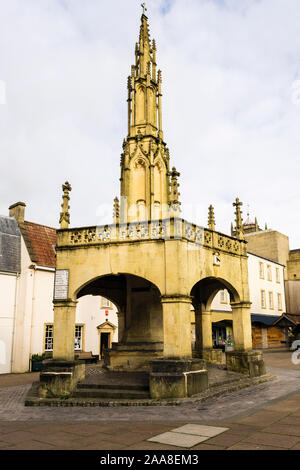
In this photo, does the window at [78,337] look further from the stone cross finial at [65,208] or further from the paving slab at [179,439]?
the paving slab at [179,439]

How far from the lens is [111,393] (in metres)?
11.3

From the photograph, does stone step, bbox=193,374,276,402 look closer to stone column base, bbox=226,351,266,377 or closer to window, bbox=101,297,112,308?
stone column base, bbox=226,351,266,377

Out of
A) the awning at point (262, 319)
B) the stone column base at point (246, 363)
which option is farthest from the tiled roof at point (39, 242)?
the awning at point (262, 319)

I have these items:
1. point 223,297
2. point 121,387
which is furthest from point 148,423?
point 223,297

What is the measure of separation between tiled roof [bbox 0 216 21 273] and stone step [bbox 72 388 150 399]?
43.5ft

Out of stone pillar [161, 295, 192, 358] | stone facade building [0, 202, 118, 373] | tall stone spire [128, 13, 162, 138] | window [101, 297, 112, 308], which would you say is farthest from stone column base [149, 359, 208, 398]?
window [101, 297, 112, 308]

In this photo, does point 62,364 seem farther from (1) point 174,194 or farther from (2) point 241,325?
(2) point 241,325

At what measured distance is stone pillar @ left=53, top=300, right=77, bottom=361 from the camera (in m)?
12.7

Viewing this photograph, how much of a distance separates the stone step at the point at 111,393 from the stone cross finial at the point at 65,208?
541 centimetres

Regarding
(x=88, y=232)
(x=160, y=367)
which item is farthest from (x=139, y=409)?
(x=88, y=232)

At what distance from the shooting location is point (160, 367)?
1141 centimetres

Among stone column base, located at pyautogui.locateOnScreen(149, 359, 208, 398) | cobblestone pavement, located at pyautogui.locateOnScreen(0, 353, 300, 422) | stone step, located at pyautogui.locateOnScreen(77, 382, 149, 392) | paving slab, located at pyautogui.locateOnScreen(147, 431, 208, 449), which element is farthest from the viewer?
stone step, located at pyautogui.locateOnScreen(77, 382, 149, 392)

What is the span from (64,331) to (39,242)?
46.1ft

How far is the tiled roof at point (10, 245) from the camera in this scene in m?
23.5
